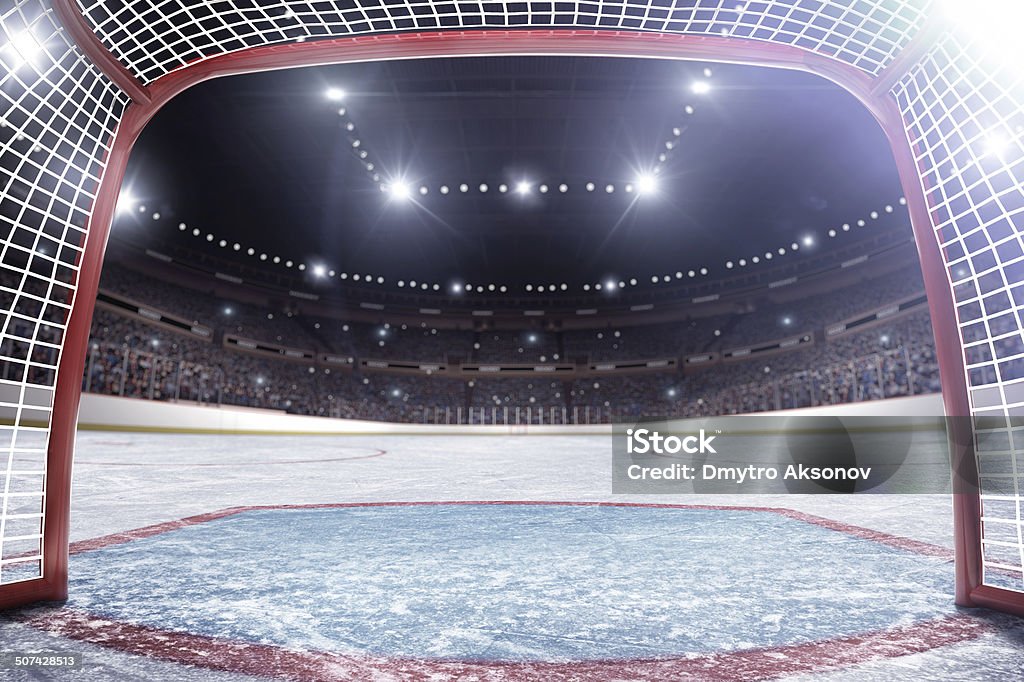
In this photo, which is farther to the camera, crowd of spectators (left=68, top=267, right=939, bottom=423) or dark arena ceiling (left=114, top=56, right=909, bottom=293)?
crowd of spectators (left=68, top=267, right=939, bottom=423)

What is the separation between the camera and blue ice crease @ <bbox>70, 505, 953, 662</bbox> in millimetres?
1280

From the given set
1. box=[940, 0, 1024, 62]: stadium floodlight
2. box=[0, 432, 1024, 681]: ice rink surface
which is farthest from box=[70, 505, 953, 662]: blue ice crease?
box=[940, 0, 1024, 62]: stadium floodlight

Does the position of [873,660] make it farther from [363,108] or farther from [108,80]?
[363,108]

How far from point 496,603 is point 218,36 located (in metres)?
1.89

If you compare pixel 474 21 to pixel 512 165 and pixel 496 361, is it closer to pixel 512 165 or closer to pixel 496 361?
pixel 512 165

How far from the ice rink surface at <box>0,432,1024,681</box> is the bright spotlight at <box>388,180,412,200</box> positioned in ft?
59.5

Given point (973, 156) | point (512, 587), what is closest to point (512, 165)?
point (973, 156)

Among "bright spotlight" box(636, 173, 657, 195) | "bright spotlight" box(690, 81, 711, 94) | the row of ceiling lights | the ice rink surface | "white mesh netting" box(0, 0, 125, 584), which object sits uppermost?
"bright spotlight" box(690, 81, 711, 94)

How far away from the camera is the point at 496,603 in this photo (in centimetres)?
149

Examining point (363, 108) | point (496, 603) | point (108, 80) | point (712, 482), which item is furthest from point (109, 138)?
point (363, 108)

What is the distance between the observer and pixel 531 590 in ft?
5.29

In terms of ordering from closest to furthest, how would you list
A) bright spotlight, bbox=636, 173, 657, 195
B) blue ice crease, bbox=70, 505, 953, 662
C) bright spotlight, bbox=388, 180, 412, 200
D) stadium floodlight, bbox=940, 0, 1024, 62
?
blue ice crease, bbox=70, 505, 953, 662 → stadium floodlight, bbox=940, 0, 1024, 62 → bright spotlight, bbox=636, 173, 657, 195 → bright spotlight, bbox=388, 180, 412, 200

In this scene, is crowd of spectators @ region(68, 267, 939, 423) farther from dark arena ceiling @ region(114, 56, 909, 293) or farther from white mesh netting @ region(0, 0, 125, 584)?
white mesh netting @ region(0, 0, 125, 584)

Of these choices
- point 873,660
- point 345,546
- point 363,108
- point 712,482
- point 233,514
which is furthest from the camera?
point 363,108
